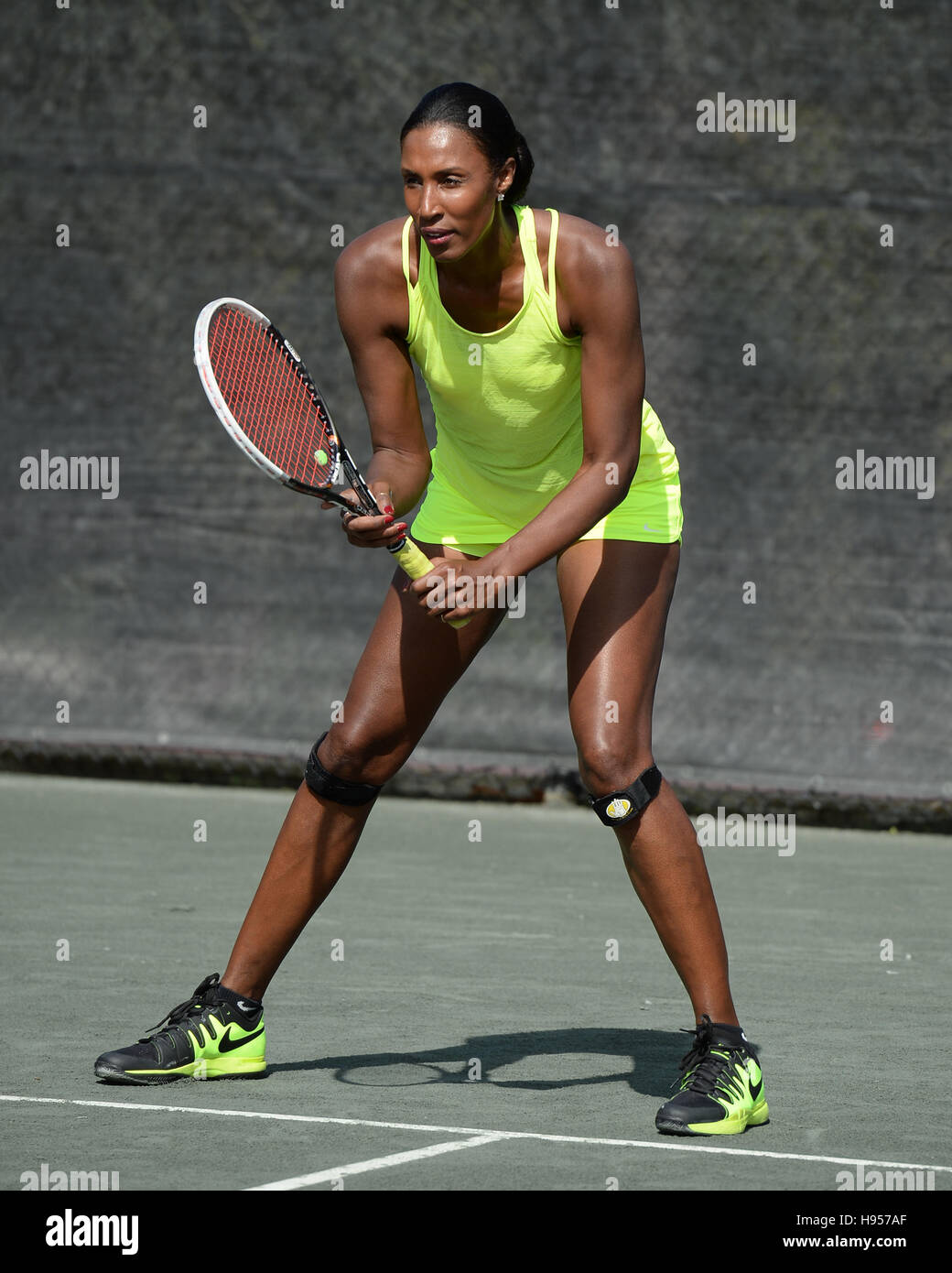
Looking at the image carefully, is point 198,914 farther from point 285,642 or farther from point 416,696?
point 285,642

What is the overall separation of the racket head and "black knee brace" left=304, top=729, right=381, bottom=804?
50 cm

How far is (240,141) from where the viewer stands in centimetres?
845

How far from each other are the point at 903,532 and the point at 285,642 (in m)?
2.39

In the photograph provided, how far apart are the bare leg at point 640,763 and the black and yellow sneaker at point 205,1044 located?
736 mm

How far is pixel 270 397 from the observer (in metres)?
4.01

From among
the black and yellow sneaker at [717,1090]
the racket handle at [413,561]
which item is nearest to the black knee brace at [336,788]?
the racket handle at [413,561]

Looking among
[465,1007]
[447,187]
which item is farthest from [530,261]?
[465,1007]

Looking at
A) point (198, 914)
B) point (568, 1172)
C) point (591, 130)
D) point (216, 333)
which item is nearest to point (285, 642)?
point (591, 130)

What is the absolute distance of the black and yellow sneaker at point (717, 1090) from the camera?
342cm

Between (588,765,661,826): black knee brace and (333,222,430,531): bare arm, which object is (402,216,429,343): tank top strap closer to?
(333,222,430,531): bare arm

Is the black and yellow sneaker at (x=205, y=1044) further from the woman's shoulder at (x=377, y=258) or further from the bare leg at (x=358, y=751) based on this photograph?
the woman's shoulder at (x=377, y=258)

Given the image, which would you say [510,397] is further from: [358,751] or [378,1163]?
[378,1163]

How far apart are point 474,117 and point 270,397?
2.32 feet
